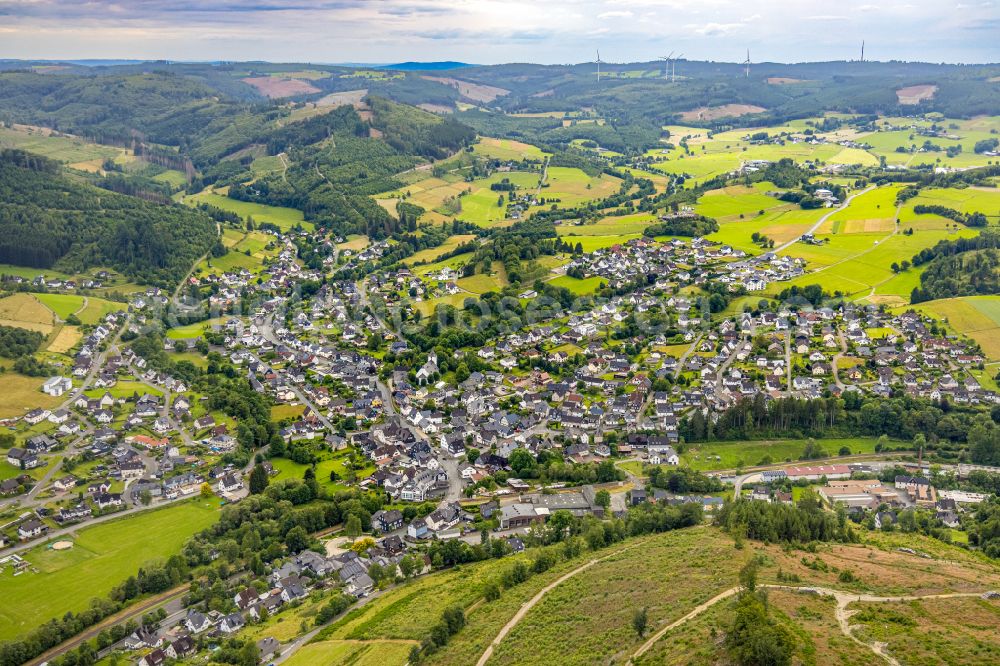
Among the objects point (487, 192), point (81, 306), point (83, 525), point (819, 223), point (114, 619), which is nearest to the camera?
point (114, 619)

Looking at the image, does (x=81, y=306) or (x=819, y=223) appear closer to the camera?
(x=81, y=306)

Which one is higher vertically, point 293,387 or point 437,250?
point 437,250

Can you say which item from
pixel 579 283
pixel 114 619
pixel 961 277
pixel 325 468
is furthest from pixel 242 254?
pixel 961 277

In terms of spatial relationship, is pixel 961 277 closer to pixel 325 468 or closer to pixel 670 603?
pixel 670 603

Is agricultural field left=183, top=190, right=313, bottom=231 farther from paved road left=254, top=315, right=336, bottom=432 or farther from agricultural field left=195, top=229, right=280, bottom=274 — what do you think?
paved road left=254, top=315, right=336, bottom=432

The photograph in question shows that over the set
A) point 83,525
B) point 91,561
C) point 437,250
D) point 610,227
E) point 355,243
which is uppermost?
point 610,227

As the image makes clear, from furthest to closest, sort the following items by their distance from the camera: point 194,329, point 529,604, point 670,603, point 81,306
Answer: point 81,306
point 194,329
point 529,604
point 670,603
